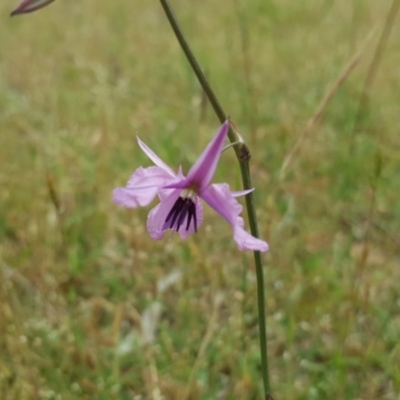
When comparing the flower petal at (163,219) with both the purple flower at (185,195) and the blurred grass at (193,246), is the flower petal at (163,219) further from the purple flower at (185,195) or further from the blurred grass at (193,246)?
the blurred grass at (193,246)

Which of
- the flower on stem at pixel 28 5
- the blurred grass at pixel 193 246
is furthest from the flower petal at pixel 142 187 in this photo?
the blurred grass at pixel 193 246

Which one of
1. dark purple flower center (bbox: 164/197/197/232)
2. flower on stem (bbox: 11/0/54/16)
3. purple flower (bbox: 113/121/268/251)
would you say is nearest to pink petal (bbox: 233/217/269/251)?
purple flower (bbox: 113/121/268/251)

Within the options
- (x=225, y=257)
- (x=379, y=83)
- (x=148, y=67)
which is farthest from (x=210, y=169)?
(x=148, y=67)

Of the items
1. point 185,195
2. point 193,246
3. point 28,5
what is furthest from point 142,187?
point 193,246

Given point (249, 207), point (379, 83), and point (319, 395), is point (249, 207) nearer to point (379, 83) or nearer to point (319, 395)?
point (319, 395)

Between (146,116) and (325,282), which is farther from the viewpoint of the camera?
(146,116)

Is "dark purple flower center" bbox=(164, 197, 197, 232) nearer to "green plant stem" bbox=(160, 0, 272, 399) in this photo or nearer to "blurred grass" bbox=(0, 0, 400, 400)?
"green plant stem" bbox=(160, 0, 272, 399)
